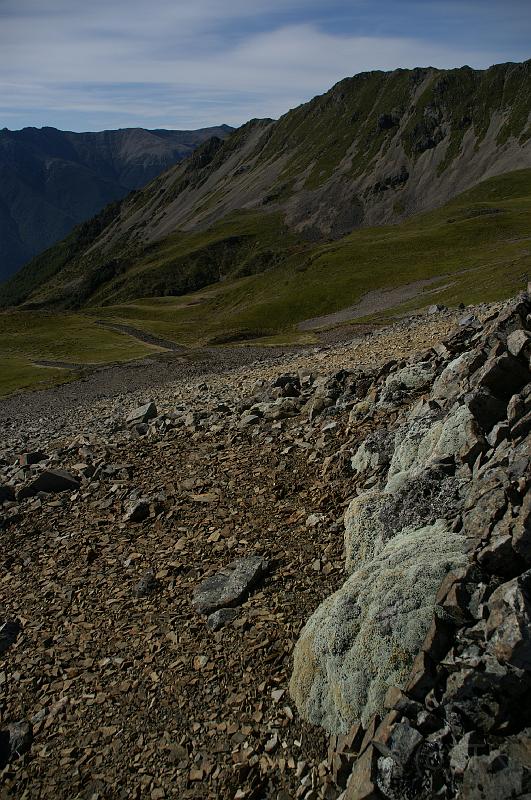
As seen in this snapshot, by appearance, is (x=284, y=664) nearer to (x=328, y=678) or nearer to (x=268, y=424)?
(x=328, y=678)

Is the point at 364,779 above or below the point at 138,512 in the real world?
above

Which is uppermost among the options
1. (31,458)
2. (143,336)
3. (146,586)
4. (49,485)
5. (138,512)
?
(138,512)

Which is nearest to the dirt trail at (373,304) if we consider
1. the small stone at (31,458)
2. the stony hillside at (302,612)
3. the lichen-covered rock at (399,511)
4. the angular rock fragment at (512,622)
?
the small stone at (31,458)

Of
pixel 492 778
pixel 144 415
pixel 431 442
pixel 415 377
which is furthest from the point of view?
pixel 144 415

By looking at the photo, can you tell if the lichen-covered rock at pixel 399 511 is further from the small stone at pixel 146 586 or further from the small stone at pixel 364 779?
the small stone at pixel 146 586

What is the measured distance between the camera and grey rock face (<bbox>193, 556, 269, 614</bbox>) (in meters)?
12.9

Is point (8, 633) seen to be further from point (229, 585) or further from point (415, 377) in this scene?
point (415, 377)

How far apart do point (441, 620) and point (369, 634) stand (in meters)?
1.36

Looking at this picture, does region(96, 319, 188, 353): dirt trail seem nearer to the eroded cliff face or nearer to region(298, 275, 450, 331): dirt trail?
region(298, 275, 450, 331): dirt trail

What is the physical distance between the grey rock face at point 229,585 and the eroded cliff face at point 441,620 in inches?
94.3

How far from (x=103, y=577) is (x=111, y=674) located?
3.97 m

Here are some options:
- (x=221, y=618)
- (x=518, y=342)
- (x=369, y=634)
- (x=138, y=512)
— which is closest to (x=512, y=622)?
(x=369, y=634)

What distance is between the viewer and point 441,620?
8.77 m


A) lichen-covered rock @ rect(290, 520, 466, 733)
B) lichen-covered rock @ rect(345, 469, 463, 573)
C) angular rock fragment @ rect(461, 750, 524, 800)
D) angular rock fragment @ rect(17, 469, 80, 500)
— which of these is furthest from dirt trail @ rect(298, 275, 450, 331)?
angular rock fragment @ rect(461, 750, 524, 800)
